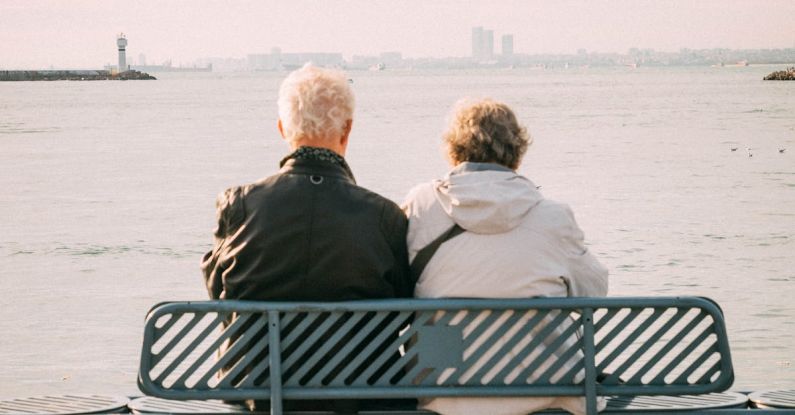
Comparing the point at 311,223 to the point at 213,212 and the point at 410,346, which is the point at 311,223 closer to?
the point at 410,346

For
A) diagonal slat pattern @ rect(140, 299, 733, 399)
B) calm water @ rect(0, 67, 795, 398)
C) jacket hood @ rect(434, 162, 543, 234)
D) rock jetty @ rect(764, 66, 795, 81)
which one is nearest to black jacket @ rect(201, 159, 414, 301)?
diagonal slat pattern @ rect(140, 299, 733, 399)

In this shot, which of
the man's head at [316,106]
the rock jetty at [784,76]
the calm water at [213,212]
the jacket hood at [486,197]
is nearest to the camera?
the jacket hood at [486,197]

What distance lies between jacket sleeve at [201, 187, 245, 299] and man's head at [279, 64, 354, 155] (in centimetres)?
30

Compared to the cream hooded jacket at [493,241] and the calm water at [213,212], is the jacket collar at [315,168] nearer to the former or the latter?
the cream hooded jacket at [493,241]

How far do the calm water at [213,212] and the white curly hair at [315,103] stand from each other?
0.46m

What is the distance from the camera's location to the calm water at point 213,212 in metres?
11.3

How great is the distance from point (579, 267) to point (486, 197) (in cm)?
48

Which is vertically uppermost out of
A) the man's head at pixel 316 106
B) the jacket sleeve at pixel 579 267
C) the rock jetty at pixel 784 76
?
the man's head at pixel 316 106

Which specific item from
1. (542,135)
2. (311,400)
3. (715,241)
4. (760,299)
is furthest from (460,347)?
(542,135)

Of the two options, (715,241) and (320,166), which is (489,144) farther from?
(715,241)

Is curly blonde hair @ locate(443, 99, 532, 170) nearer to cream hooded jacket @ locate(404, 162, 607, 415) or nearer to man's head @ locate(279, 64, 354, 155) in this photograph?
cream hooded jacket @ locate(404, 162, 607, 415)

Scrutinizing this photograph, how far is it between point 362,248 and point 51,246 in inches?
566

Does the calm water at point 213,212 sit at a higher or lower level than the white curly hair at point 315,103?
lower

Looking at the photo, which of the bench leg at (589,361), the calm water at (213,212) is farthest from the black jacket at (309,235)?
the bench leg at (589,361)
